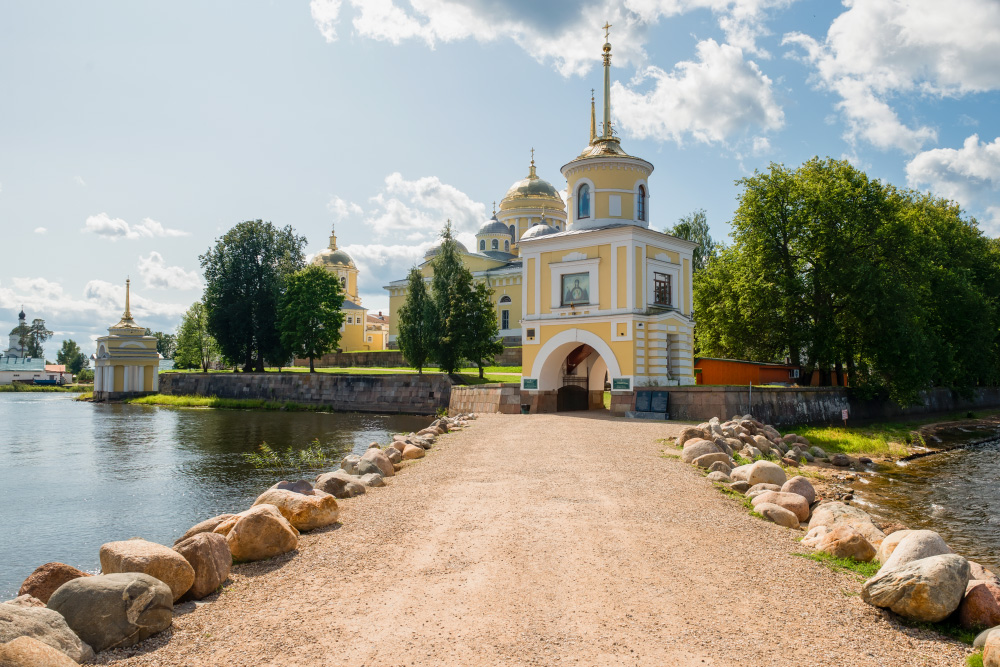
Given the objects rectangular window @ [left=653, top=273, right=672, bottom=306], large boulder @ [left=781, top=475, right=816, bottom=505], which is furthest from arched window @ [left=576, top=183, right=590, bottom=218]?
large boulder @ [left=781, top=475, right=816, bottom=505]

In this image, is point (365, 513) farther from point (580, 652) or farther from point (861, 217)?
point (861, 217)

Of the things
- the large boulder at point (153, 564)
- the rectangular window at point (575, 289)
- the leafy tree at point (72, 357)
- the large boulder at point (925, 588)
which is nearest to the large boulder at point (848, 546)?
the large boulder at point (925, 588)

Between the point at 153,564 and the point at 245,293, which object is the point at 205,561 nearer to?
the point at 153,564

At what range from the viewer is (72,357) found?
12469cm

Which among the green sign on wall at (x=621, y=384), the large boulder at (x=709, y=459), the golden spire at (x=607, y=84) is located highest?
the golden spire at (x=607, y=84)

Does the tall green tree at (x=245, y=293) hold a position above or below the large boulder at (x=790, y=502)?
above

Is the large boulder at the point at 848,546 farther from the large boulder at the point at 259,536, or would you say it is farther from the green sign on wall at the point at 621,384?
the green sign on wall at the point at 621,384

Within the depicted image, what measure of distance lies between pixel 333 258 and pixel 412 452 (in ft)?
248

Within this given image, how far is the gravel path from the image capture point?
536cm

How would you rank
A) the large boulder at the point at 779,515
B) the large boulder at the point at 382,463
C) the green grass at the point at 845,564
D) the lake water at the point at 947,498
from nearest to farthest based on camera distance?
the green grass at the point at 845,564 → the large boulder at the point at 779,515 → the lake water at the point at 947,498 → the large boulder at the point at 382,463

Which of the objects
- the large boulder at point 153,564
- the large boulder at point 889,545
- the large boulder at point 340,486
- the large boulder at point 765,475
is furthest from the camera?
the large boulder at point 765,475

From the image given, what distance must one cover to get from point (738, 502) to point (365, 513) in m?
5.68

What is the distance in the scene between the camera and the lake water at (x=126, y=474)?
477 inches

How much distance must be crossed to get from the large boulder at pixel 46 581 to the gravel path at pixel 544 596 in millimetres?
1415
